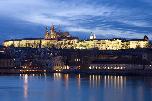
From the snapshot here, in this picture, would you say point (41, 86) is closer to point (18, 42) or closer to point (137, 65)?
point (137, 65)

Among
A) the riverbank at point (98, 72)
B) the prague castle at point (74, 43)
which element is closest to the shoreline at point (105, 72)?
the riverbank at point (98, 72)

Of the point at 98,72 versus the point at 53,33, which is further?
the point at 53,33

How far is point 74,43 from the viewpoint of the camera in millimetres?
95688

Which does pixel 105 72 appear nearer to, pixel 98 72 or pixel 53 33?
pixel 98 72

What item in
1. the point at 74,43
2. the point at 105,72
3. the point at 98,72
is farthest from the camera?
the point at 74,43

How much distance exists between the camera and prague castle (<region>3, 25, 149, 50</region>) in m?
89.3

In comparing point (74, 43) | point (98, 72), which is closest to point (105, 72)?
point (98, 72)

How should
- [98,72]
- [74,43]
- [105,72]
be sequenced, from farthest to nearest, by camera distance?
1. [74,43]
2. [98,72]
3. [105,72]

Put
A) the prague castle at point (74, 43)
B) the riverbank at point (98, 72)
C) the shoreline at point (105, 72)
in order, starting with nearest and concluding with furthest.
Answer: the shoreline at point (105, 72)
the riverbank at point (98, 72)
the prague castle at point (74, 43)

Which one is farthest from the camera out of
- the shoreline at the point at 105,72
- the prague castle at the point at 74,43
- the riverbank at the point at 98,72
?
the prague castle at the point at 74,43

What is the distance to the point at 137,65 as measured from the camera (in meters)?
56.4

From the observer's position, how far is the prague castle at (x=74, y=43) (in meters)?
89.3

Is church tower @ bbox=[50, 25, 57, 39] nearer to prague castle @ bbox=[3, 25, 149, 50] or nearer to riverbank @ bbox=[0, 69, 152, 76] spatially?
prague castle @ bbox=[3, 25, 149, 50]

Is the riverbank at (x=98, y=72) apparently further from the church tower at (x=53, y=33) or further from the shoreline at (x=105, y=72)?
the church tower at (x=53, y=33)
